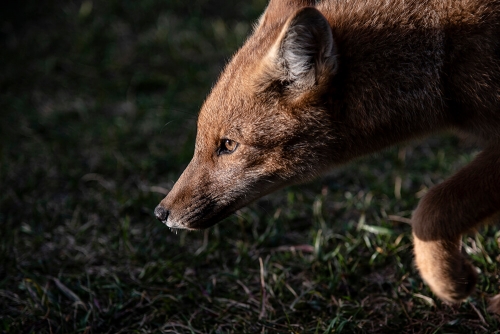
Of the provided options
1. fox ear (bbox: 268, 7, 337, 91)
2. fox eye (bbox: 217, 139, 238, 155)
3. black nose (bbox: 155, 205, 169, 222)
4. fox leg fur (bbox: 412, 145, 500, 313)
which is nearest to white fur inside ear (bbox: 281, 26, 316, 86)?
fox ear (bbox: 268, 7, 337, 91)

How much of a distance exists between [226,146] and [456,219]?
1.58 m

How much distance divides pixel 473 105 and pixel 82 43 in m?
6.39

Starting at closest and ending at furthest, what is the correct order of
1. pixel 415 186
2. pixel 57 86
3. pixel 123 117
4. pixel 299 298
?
pixel 299 298
pixel 415 186
pixel 123 117
pixel 57 86

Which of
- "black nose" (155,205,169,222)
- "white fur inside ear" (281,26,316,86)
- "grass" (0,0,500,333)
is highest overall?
"white fur inside ear" (281,26,316,86)

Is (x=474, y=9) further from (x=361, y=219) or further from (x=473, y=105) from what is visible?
(x=361, y=219)

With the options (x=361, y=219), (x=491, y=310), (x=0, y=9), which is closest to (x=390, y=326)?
(x=491, y=310)

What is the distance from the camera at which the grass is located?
13.2 ft

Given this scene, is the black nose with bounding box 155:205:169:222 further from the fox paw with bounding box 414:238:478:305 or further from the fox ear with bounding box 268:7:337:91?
the fox paw with bounding box 414:238:478:305

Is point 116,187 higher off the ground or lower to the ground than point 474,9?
lower

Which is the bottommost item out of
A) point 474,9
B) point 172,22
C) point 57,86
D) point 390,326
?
point 390,326

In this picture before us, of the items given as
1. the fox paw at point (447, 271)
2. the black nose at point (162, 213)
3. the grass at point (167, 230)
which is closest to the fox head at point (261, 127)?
the black nose at point (162, 213)

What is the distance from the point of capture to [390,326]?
376cm

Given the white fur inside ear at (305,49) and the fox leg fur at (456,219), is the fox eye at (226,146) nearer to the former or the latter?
the white fur inside ear at (305,49)

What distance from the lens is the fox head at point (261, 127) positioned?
3.64 meters
